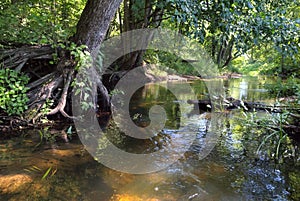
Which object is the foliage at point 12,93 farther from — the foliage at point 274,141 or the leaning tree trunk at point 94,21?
the foliage at point 274,141

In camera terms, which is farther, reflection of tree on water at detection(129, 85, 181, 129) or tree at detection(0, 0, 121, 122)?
reflection of tree on water at detection(129, 85, 181, 129)

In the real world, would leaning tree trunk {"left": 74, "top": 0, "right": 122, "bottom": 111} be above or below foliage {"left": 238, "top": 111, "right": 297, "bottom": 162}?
above

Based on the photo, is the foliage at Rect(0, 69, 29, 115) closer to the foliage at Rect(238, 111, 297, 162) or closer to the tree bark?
the tree bark

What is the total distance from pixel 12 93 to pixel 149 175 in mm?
2949

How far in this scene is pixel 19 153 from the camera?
10.3 ft

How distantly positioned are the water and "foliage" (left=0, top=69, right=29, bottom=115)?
1.77 ft

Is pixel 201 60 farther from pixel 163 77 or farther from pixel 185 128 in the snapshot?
pixel 185 128

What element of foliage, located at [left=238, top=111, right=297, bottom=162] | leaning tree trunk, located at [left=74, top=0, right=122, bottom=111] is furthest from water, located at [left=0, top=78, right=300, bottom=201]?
leaning tree trunk, located at [left=74, top=0, right=122, bottom=111]

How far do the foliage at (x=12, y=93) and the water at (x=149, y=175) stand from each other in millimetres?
539

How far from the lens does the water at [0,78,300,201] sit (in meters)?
2.34

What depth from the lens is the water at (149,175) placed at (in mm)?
2336

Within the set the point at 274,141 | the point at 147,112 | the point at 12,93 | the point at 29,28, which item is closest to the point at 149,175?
the point at 274,141

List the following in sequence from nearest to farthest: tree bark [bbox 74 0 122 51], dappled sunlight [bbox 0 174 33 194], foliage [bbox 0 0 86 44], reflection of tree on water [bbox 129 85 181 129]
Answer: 1. dappled sunlight [bbox 0 174 33 194]
2. tree bark [bbox 74 0 122 51]
3. foliage [bbox 0 0 86 44]
4. reflection of tree on water [bbox 129 85 181 129]

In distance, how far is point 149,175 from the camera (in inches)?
108
